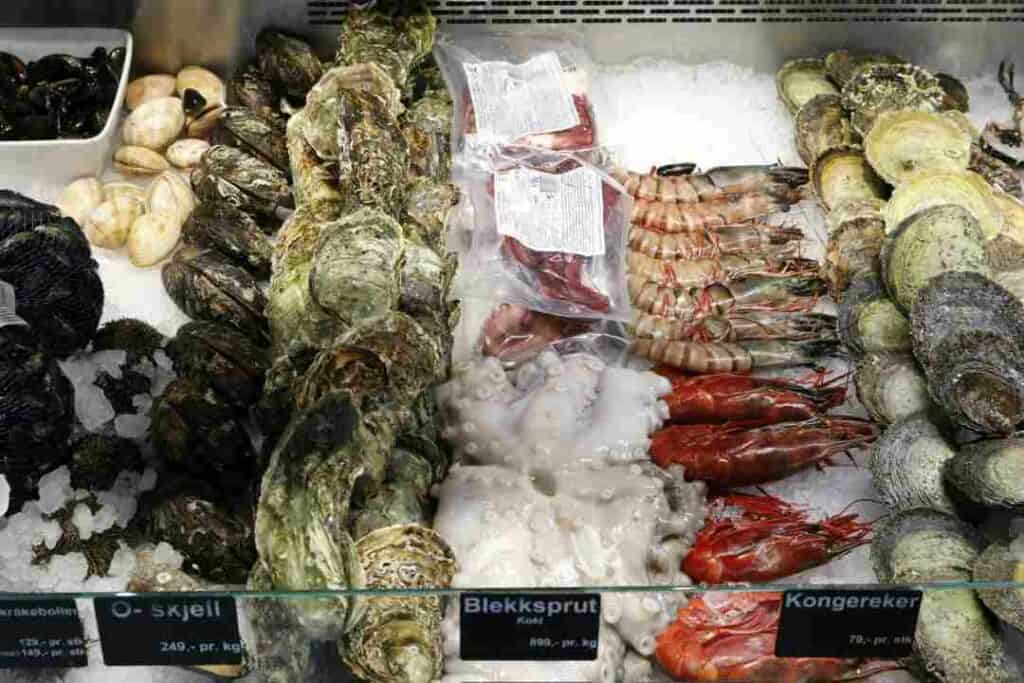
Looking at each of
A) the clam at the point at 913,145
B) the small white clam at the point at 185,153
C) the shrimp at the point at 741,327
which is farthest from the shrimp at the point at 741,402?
the small white clam at the point at 185,153

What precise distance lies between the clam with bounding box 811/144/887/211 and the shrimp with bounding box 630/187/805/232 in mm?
84

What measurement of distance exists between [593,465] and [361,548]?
→ 0.47 m

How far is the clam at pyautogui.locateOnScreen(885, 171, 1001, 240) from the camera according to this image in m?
2.18

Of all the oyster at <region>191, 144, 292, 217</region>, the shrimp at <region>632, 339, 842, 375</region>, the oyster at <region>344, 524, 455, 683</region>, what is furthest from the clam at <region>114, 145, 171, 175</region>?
the oyster at <region>344, 524, 455, 683</region>

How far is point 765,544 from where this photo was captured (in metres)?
1.68

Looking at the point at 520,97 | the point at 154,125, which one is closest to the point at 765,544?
the point at 520,97

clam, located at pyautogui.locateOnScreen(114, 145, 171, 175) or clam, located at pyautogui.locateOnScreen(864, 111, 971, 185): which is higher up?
clam, located at pyautogui.locateOnScreen(864, 111, 971, 185)

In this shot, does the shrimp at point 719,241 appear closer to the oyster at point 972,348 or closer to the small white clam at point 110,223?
the oyster at point 972,348

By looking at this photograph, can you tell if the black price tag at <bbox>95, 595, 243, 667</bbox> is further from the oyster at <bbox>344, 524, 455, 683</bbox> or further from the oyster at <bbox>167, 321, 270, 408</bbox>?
the oyster at <bbox>167, 321, 270, 408</bbox>

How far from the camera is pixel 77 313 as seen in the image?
6.11 feet

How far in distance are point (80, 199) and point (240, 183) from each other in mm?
308

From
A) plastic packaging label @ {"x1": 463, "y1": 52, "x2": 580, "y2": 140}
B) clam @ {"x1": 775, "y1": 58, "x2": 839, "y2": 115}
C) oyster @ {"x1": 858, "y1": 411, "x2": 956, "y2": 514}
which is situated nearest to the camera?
oyster @ {"x1": 858, "y1": 411, "x2": 956, "y2": 514}

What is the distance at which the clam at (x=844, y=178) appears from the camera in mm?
2381

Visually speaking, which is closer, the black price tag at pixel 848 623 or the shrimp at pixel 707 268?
the black price tag at pixel 848 623
